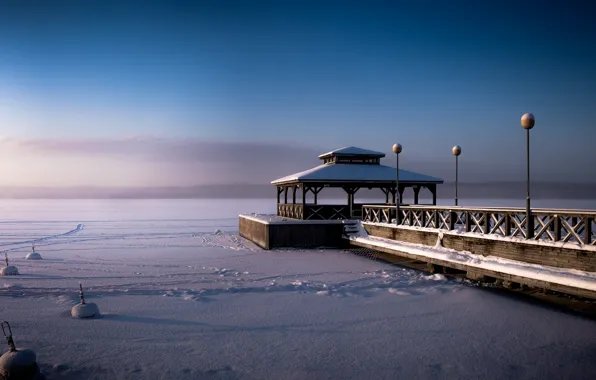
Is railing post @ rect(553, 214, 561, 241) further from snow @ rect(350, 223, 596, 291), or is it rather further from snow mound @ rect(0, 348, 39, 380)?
snow mound @ rect(0, 348, 39, 380)

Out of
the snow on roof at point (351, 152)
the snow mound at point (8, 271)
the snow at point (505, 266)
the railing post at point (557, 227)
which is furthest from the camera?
the snow on roof at point (351, 152)

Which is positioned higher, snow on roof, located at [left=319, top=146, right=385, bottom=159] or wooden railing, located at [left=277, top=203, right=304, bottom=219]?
snow on roof, located at [left=319, top=146, right=385, bottom=159]


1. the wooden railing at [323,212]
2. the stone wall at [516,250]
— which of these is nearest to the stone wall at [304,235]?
the wooden railing at [323,212]

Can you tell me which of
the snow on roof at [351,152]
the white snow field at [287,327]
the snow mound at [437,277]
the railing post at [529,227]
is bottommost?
the white snow field at [287,327]

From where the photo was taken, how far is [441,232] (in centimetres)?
1477

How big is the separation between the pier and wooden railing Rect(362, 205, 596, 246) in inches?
0.8

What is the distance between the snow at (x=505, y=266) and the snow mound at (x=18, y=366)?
943cm

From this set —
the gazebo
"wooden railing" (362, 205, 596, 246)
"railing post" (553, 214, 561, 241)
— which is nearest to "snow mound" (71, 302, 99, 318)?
"wooden railing" (362, 205, 596, 246)

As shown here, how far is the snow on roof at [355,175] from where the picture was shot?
2252cm

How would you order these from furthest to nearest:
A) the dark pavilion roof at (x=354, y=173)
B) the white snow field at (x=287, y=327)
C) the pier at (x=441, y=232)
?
the dark pavilion roof at (x=354, y=173), the pier at (x=441, y=232), the white snow field at (x=287, y=327)

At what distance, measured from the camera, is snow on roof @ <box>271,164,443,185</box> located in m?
22.5

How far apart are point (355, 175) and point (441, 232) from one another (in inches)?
352

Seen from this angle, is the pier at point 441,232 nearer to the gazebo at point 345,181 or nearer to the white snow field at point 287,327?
the gazebo at point 345,181

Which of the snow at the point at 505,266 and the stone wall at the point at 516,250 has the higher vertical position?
the stone wall at the point at 516,250
